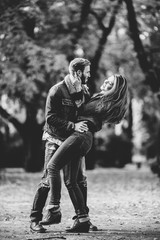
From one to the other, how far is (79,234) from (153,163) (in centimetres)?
1334

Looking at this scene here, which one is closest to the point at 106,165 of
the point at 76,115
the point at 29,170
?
the point at 29,170

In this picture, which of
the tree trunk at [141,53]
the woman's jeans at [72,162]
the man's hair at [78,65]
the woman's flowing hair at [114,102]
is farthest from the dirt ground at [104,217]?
the tree trunk at [141,53]

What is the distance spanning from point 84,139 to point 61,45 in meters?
12.8

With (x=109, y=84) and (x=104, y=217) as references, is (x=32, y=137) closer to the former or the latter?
(x=104, y=217)

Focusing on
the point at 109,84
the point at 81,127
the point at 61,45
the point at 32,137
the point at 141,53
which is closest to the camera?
the point at 81,127

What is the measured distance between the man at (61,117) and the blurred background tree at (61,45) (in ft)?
28.1

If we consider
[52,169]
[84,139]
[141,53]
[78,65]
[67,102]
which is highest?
[78,65]

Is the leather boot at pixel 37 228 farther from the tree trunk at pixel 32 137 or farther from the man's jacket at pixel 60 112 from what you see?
the tree trunk at pixel 32 137

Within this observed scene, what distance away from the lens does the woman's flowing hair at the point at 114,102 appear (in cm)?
576

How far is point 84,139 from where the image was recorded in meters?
5.79

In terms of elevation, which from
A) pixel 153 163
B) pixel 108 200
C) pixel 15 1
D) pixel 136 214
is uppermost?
pixel 15 1

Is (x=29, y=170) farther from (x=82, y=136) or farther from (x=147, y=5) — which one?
(x=82, y=136)

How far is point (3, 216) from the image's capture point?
24.4ft

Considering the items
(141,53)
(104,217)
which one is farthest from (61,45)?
(104,217)
